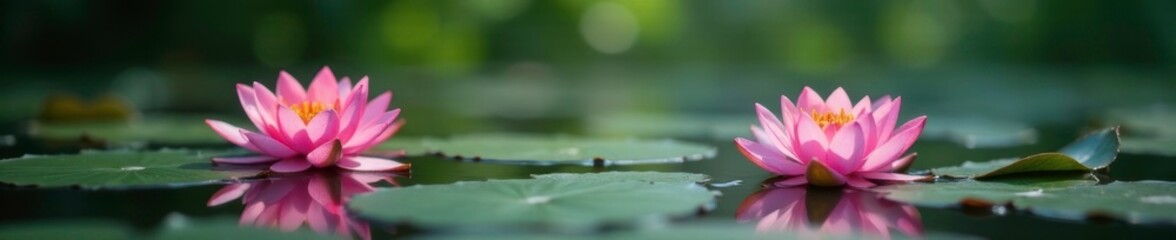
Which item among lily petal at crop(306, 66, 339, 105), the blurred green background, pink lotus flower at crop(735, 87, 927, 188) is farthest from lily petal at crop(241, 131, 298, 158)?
the blurred green background

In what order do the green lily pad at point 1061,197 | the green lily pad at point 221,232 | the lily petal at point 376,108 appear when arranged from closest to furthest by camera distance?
the green lily pad at point 221,232
the green lily pad at point 1061,197
the lily petal at point 376,108

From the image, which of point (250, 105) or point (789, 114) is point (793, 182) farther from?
point (250, 105)

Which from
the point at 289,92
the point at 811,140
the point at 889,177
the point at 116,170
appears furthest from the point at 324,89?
the point at 889,177

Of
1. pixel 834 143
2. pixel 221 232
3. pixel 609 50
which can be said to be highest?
pixel 609 50

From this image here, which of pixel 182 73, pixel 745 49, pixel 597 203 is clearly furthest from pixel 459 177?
pixel 745 49

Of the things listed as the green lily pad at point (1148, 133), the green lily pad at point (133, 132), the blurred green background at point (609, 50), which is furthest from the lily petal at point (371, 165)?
the blurred green background at point (609, 50)

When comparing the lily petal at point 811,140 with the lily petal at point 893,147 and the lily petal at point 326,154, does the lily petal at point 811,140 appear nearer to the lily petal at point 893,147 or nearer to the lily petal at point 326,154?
the lily petal at point 893,147

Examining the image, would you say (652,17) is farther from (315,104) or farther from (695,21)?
(315,104)
